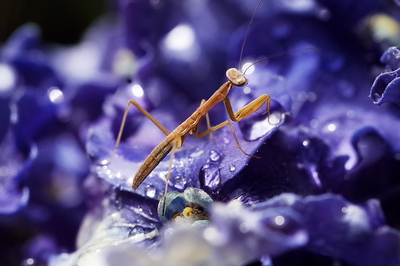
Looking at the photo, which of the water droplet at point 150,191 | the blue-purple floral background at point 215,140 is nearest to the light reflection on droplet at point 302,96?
the blue-purple floral background at point 215,140

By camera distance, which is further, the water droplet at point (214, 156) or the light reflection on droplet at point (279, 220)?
the water droplet at point (214, 156)

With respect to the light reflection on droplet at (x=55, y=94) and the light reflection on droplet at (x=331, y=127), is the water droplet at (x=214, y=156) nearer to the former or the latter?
the light reflection on droplet at (x=331, y=127)

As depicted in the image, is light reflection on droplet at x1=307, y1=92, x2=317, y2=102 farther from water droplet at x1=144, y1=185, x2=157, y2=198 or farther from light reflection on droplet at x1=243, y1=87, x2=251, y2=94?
water droplet at x1=144, y1=185, x2=157, y2=198

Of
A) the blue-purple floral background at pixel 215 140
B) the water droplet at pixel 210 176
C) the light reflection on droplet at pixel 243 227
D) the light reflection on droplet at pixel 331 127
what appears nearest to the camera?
the light reflection on droplet at pixel 243 227

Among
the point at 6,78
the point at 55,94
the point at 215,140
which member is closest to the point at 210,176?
the point at 215,140

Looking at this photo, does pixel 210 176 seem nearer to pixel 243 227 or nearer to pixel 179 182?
pixel 179 182

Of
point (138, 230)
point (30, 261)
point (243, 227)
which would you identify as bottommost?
point (30, 261)

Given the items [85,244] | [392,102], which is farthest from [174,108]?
[392,102]

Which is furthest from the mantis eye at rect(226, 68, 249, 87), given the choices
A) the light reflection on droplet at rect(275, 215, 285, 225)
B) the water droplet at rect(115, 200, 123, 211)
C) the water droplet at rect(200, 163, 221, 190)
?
the light reflection on droplet at rect(275, 215, 285, 225)
